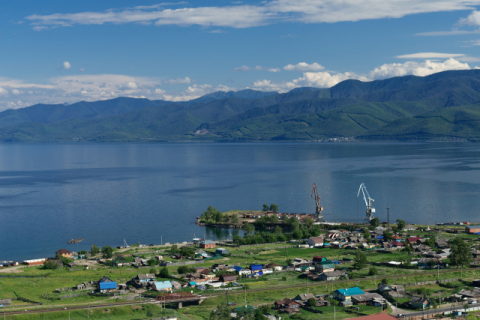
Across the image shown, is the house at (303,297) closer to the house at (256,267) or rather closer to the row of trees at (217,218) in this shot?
the house at (256,267)

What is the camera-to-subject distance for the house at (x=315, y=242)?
1689 inches

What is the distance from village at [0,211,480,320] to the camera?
2531cm

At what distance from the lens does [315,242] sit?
43000 mm

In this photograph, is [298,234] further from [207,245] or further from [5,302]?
[5,302]

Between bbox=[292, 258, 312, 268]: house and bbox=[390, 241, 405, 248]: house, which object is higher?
bbox=[292, 258, 312, 268]: house

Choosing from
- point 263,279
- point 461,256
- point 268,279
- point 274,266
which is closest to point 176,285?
point 263,279

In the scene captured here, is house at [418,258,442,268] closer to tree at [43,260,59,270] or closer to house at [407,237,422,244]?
house at [407,237,422,244]

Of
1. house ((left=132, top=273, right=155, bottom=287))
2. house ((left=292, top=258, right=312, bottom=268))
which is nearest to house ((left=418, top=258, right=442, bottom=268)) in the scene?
house ((left=292, top=258, right=312, bottom=268))

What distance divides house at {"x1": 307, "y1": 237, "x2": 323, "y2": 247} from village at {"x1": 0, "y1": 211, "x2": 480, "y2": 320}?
10cm

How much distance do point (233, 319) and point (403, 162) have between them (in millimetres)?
116238

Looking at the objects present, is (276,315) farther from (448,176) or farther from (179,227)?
(448,176)

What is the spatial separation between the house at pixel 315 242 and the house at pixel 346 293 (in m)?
15.3

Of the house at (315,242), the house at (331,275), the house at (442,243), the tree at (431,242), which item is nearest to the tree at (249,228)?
the house at (315,242)

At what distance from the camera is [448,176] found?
97562mm
